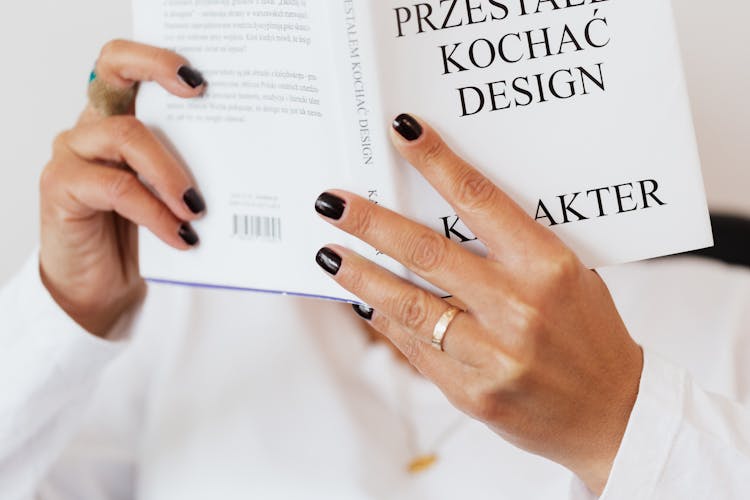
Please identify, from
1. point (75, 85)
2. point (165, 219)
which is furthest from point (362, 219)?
point (75, 85)

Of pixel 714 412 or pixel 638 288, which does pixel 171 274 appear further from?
pixel 638 288

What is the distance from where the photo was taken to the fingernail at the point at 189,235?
0.75m

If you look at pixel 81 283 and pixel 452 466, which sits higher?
pixel 81 283

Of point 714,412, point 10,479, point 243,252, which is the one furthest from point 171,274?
point 714,412

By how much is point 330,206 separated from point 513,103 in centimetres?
15

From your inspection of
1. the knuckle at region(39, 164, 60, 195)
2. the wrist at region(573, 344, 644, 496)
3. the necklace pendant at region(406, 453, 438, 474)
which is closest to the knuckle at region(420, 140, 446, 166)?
the wrist at region(573, 344, 644, 496)

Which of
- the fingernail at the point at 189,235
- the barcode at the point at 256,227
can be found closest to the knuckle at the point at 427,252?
the barcode at the point at 256,227

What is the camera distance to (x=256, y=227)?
70 centimetres

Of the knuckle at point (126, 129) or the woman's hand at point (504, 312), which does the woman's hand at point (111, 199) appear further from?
the woman's hand at point (504, 312)

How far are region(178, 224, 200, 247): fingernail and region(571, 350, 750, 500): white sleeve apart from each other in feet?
1.34

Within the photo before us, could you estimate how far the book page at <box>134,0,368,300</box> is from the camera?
61 cm

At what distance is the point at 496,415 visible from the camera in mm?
583

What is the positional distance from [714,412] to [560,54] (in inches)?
12.1

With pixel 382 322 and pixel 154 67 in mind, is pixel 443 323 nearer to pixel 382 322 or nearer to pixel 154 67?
pixel 382 322
